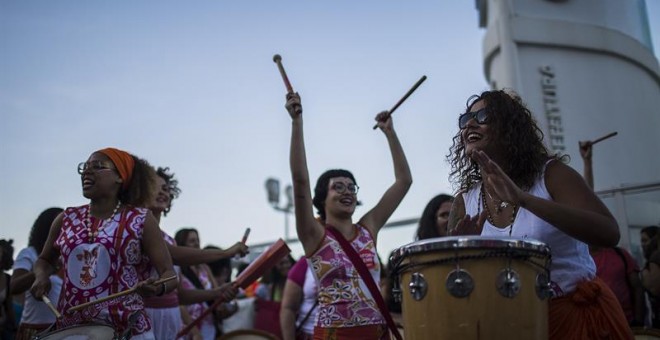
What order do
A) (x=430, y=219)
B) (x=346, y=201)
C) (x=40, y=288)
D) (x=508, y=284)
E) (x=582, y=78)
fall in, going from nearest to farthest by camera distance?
(x=508, y=284), (x=40, y=288), (x=346, y=201), (x=430, y=219), (x=582, y=78)

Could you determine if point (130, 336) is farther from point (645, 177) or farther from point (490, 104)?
point (645, 177)

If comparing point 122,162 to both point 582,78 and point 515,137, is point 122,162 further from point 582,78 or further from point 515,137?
point 582,78

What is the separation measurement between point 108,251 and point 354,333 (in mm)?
1571

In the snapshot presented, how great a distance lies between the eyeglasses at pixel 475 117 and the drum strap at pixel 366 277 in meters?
1.41

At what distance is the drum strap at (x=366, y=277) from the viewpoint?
4.10 meters

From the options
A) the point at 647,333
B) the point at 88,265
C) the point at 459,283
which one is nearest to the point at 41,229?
the point at 88,265

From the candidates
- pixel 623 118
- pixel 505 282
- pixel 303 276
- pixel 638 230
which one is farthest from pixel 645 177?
pixel 505 282

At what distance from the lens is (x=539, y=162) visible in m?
2.99

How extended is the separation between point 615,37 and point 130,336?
1046 cm

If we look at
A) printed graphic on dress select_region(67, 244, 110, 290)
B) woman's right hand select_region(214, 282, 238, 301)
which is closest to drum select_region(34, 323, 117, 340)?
printed graphic on dress select_region(67, 244, 110, 290)

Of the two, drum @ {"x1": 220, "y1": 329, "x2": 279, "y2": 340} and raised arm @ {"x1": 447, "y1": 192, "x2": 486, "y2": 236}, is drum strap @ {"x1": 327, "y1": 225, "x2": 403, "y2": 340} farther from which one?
drum @ {"x1": 220, "y1": 329, "x2": 279, "y2": 340}

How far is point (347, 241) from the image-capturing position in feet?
14.4

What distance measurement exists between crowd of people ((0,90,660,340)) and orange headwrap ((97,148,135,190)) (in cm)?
1

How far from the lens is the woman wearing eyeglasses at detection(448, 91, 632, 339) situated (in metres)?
2.57
